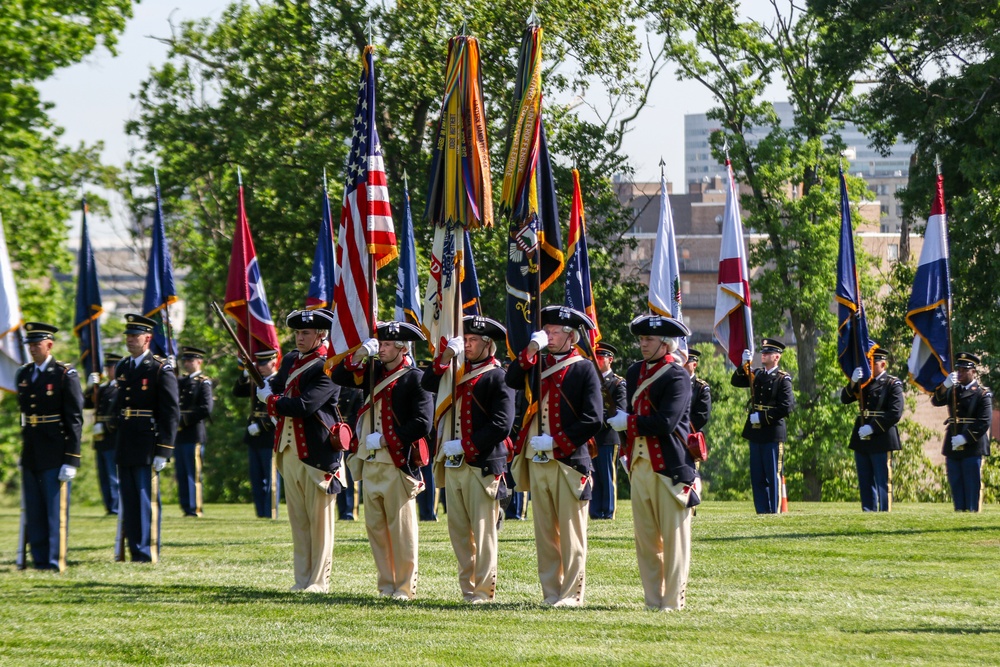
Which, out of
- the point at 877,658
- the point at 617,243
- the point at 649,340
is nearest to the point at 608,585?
the point at 649,340

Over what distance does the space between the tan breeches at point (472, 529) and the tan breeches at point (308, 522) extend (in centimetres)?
115

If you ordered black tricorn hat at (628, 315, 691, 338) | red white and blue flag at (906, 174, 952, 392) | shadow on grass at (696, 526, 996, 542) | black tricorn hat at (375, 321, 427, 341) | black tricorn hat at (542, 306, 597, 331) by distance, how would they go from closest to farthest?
black tricorn hat at (628, 315, 691, 338) → black tricorn hat at (542, 306, 597, 331) → black tricorn hat at (375, 321, 427, 341) → shadow on grass at (696, 526, 996, 542) → red white and blue flag at (906, 174, 952, 392)

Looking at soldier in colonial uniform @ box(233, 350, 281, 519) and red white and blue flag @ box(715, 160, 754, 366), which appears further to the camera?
soldier in colonial uniform @ box(233, 350, 281, 519)

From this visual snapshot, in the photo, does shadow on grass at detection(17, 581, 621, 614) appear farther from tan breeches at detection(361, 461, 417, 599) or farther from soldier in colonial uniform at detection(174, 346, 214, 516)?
soldier in colonial uniform at detection(174, 346, 214, 516)

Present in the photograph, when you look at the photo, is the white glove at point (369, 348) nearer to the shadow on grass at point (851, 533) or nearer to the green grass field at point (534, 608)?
the green grass field at point (534, 608)

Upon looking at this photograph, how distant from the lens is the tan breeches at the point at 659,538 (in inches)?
396

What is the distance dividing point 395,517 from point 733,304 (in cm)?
740

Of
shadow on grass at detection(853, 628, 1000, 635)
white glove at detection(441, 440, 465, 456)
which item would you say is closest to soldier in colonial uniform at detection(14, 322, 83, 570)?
white glove at detection(441, 440, 465, 456)

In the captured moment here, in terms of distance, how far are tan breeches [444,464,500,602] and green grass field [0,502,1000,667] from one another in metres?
0.21

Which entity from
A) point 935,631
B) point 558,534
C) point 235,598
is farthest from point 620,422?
point 235,598

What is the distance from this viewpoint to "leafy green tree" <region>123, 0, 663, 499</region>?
2934cm

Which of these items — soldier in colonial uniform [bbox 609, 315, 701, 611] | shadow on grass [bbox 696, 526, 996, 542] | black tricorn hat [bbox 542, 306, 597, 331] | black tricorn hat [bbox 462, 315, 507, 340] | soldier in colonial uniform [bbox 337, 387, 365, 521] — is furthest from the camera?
soldier in colonial uniform [bbox 337, 387, 365, 521]

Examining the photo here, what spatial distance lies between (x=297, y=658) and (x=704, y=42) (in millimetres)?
34157

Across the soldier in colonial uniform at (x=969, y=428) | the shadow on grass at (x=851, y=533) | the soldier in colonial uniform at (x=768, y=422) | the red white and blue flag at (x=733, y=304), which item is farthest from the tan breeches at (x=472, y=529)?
the soldier in colonial uniform at (x=969, y=428)
